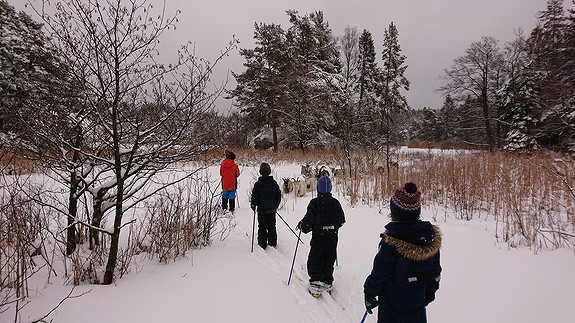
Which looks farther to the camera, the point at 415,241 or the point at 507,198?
the point at 507,198

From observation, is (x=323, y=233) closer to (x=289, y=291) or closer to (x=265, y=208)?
(x=289, y=291)

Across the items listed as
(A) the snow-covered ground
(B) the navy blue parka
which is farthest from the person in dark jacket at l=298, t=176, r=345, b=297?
(B) the navy blue parka

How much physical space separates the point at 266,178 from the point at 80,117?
9.99ft

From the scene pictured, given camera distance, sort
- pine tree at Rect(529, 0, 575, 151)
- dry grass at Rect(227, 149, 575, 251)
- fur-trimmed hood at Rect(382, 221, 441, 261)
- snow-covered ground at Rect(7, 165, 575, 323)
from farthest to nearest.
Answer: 1. pine tree at Rect(529, 0, 575, 151)
2. dry grass at Rect(227, 149, 575, 251)
3. snow-covered ground at Rect(7, 165, 575, 323)
4. fur-trimmed hood at Rect(382, 221, 441, 261)

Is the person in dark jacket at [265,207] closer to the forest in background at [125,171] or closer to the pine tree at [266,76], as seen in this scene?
the forest in background at [125,171]

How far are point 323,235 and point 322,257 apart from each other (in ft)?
1.04

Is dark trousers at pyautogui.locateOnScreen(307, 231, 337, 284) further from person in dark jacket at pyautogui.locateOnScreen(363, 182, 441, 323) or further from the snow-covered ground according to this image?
person in dark jacket at pyautogui.locateOnScreen(363, 182, 441, 323)

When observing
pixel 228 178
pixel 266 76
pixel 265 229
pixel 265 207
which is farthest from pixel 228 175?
pixel 266 76

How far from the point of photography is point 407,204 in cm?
212

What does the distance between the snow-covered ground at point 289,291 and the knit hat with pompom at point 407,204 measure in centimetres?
151

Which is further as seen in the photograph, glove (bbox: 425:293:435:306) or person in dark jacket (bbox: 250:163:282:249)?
person in dark jacket (bbox: 250:163:282:249)

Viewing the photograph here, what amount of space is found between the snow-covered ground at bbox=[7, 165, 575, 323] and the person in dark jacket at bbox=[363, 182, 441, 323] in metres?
0.88

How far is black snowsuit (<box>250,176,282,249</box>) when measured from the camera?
492 cm

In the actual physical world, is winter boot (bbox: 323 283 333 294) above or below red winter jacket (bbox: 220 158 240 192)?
below
